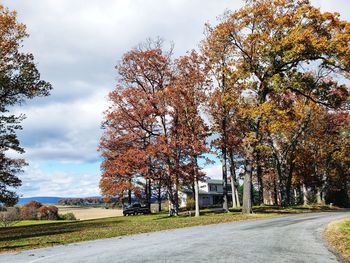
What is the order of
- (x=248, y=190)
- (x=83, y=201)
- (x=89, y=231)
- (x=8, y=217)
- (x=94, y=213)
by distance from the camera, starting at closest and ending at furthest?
(x=89, y=231)
(x=248, y=190)
(x=8, y=217)
(x=94, y=213)
(x=83, y=201)

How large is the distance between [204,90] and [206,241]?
959 inches

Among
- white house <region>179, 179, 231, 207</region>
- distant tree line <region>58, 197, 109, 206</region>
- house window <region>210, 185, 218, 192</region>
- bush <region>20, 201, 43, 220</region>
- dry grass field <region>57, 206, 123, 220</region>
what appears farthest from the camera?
distant tree line <region>58, 197, 109, 206</region>

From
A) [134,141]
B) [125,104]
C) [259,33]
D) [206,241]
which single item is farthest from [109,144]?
[206,241]

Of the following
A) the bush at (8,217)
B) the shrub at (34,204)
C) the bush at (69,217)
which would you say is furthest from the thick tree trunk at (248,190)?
the shrub at (34,204)

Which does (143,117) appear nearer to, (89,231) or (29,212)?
(89,231)

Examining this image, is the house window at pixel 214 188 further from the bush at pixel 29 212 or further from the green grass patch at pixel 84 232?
the green grass patch at pixel 84 232

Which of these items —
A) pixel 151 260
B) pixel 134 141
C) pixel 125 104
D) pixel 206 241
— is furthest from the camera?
pixel 134 141

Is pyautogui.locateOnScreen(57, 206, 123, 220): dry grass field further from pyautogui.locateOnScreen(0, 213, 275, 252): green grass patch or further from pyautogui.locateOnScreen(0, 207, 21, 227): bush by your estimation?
pyautogui.locateOnScreen(0, 213, 275, 252): green grass patch

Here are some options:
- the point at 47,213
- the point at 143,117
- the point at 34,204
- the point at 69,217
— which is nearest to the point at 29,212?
the point at 47,213

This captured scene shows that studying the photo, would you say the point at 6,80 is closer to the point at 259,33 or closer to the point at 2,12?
the point at 2,12

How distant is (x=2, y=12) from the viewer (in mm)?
29000

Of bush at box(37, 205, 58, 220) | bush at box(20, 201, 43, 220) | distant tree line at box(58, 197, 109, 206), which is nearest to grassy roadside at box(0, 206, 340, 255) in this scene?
bush at box(20, 201, 43, 220)

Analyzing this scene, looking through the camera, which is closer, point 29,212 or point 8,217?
point 8,217

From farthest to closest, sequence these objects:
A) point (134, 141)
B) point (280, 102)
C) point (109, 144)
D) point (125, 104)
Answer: point (109, 144) < point (134, 141) < point (125, 104) < point (280, 102)
